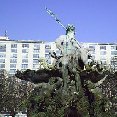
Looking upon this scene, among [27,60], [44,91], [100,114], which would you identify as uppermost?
[27,60]

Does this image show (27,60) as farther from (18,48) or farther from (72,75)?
(72,75)

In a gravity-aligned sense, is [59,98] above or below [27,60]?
below

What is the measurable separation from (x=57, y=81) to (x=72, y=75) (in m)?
1.07

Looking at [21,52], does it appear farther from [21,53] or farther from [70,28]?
[70,28]

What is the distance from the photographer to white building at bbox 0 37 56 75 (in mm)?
117125

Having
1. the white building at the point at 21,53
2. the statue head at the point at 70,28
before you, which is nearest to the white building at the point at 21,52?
the white building at the point at 21,53

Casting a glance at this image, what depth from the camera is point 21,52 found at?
118m

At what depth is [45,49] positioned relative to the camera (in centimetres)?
11700

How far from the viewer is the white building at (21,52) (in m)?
117

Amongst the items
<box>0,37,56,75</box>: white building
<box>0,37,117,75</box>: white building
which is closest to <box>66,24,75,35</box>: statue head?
<box>0,37,117,75</box>: white building

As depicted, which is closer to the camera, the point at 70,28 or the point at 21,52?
the point at 70,28

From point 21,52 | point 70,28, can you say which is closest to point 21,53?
point 21,52

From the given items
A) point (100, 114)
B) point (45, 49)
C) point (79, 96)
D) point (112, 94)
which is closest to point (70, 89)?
point (79, 96)

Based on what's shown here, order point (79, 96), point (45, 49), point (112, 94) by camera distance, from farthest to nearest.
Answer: point (45, 49)
point (112, 94)
point (79, 96)
